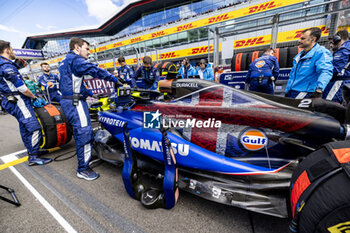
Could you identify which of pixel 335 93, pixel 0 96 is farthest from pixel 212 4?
pixel 0 96

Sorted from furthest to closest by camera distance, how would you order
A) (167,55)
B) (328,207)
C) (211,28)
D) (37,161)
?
(167,55) → (211,28) → (37,161) → (328,207)

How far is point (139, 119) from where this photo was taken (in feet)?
6.11

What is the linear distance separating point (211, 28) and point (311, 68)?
1517 centimetres

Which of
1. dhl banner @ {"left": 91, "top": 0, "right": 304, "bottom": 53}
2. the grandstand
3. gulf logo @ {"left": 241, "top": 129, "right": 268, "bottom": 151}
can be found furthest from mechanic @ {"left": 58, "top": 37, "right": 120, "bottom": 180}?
dhl banner @ {"left": 91, "top": 0, "right": 304, "bottom": 53}

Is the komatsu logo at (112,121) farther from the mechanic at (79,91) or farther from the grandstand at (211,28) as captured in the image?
the grandstand at (211,28)

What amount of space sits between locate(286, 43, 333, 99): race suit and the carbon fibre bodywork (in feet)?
3.71

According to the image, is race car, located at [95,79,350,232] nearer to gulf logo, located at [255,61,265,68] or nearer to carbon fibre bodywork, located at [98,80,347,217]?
carbon fibre bodywork, located at [98,80,347,217]

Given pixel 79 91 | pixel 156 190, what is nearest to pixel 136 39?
pixel 79 91

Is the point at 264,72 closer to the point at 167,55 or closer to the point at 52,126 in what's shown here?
the point at 52,126

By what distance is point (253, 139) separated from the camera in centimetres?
136

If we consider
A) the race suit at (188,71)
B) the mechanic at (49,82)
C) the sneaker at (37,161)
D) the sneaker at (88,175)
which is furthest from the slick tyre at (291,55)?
the mechanic at (49,82)

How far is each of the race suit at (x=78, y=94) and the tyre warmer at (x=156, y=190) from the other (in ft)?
2.78

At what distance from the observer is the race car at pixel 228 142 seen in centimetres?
118

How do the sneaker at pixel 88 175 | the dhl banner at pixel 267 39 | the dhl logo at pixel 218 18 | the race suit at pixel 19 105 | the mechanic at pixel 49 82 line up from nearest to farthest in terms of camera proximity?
the sneaker at pixel 88 175
the race suit at pixel 19 105
the mechanic at pixel 49 82
the dhl banner at pixel 267 39
the dhl logo at pixel 218 18
